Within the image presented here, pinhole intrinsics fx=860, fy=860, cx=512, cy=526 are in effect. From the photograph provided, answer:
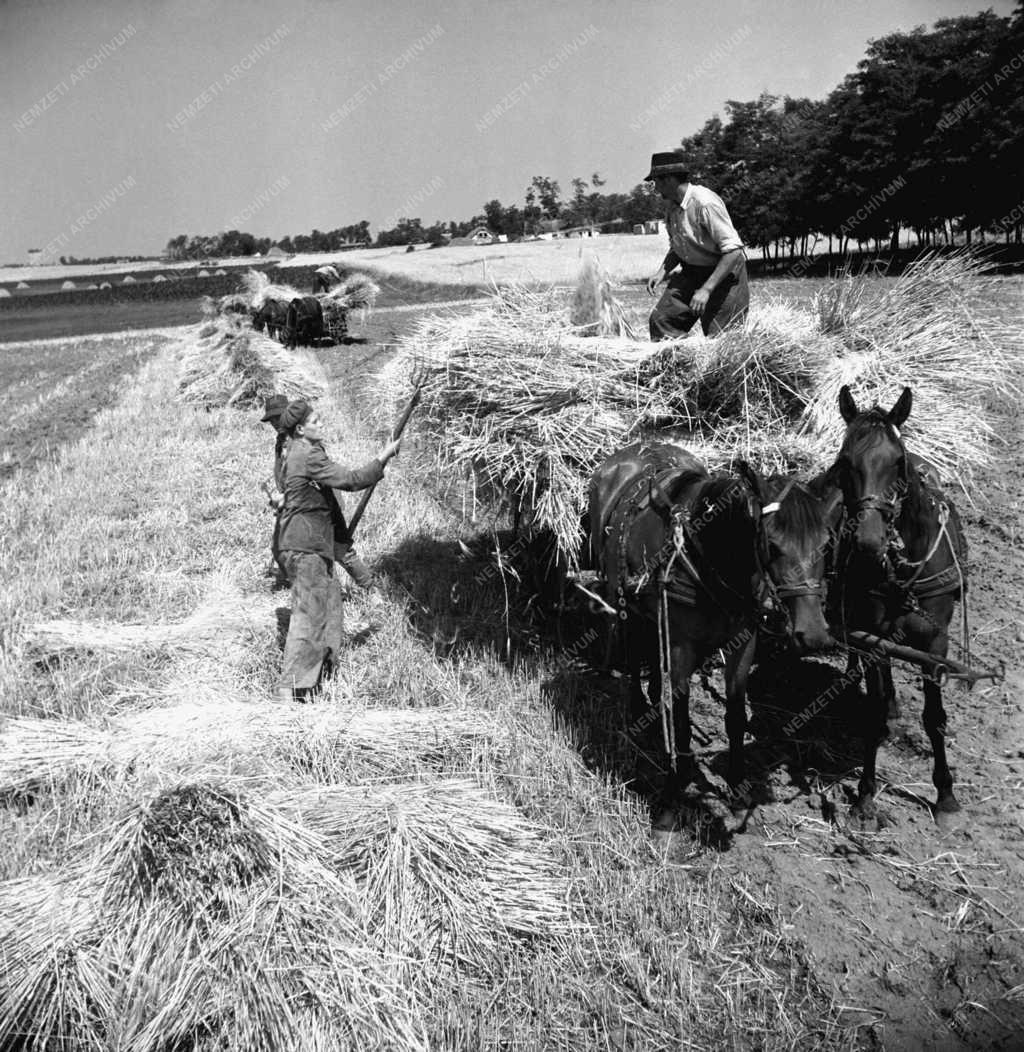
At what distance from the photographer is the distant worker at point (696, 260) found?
18.7 feet

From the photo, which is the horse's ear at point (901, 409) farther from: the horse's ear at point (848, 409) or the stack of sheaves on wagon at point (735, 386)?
the stack of sheaves on wagon at point (735, 386)

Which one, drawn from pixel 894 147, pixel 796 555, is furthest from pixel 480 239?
pixel 796 555

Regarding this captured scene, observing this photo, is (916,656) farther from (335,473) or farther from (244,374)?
(244,374)

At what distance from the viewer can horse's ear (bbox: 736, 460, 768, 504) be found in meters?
3.44

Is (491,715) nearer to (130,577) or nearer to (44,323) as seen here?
(130,577)

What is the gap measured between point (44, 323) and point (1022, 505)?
51.1 meters

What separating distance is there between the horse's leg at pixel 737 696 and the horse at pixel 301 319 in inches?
819

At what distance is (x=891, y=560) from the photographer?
389 cm

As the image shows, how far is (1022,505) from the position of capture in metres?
7.19

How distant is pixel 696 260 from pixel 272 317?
20.0m

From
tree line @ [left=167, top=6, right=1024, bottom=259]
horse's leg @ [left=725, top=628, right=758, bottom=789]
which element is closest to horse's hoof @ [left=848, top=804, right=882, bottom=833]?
horse's leg @ [left=725, top=628, right=758, bottom=789]

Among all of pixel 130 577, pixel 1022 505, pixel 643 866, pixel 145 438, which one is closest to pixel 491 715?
pixel 643 866

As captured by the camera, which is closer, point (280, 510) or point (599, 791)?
point (599, 791)

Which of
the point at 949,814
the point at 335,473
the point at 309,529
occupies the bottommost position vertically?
the point at 949,814
